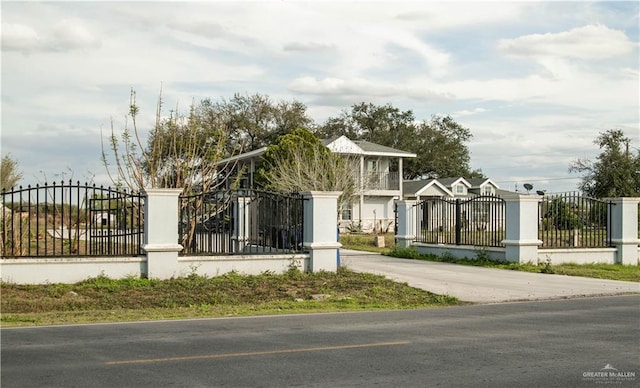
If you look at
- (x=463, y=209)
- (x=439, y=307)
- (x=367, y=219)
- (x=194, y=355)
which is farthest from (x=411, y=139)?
(x=194, y=355)

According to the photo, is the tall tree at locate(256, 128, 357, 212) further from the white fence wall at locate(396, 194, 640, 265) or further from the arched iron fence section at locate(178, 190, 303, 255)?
the arched iron fence section at locate(178, 190, 303, 255)

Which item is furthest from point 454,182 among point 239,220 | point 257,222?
point 257,222

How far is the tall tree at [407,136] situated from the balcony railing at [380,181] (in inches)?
743

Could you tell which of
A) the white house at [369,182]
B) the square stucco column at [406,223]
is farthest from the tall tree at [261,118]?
the square stucco column at [406,223]

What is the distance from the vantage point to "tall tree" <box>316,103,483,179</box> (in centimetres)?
7481

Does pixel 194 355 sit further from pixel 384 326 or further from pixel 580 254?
pixel 580 254

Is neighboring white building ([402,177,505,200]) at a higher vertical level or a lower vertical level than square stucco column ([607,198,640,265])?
higher

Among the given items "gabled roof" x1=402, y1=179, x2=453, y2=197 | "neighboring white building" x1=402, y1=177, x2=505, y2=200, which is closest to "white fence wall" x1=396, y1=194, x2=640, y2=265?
"neighboring white building" x1=402, y1=177, x2=505, y2=200

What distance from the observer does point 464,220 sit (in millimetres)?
25531

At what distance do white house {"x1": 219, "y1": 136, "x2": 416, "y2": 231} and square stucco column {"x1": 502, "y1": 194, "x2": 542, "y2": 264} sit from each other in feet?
86.8

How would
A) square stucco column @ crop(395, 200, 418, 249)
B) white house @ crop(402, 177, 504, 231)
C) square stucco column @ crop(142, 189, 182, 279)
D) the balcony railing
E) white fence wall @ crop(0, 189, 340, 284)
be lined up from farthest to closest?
the balcony railing
square stucco column @ crop(395, 200, 418, 249)
white house @ crop(402, 177, 504, 231)
square stucco column @ crop(142, 189, 182, 279)
white fence wall @ crop(0, 189, 340, 284)

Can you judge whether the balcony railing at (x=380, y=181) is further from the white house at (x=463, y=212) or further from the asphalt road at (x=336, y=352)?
the asphalt road at (x=336, y=352)

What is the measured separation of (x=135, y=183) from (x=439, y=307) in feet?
34.7

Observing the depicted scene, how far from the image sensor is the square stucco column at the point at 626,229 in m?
24.6
